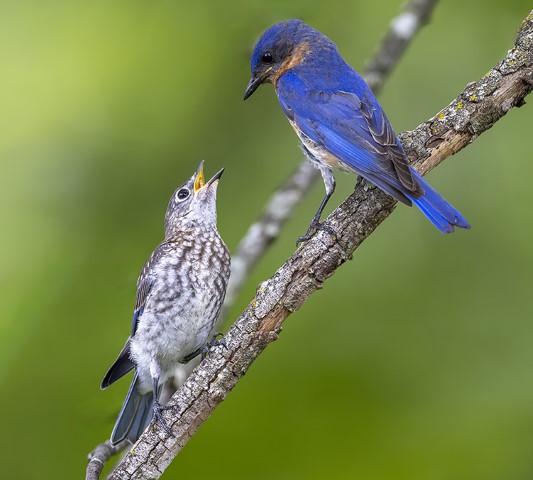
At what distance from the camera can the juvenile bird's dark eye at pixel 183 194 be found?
16.1 feet

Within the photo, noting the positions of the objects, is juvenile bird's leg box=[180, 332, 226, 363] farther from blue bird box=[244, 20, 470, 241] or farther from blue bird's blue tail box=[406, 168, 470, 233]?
blue bird's blue tail box=[406, 168, 470, 233]

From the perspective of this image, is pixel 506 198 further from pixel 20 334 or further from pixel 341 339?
pixel 20 334

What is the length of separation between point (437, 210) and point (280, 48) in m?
1.59

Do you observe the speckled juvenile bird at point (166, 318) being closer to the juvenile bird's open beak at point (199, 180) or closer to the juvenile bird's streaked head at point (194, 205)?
the juvenile bird's streaked head at point (194, 205)

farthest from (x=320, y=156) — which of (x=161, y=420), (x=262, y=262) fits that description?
(x=161, y=420)

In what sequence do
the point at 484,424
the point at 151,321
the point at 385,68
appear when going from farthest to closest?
the point at 385,68, the point at 484,424, the point at 151,321

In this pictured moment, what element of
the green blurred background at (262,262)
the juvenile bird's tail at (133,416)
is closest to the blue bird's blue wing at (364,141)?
the green blurred background at (262,262)

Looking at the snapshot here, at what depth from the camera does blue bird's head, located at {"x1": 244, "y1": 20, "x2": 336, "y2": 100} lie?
16.1ft

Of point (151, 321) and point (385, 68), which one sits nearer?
point (151, 321)

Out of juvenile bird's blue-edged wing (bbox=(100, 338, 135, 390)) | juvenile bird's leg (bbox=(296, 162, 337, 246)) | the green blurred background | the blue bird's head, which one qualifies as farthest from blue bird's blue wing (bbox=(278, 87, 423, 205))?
juvenile bird's blue-edged wing (bbox=(100, 338, 135, 390))

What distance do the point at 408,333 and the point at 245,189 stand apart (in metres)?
1.30

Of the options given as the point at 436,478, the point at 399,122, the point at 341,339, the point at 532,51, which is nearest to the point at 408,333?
the point at 341,339

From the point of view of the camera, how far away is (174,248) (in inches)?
181

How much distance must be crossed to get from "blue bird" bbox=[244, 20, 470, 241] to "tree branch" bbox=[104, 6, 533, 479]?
0.13 metres
